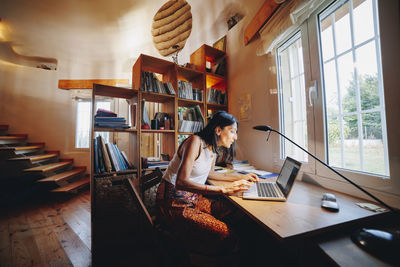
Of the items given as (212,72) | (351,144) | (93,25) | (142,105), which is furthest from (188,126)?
(93,25)

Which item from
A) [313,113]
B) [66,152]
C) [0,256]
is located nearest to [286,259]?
[313,113]

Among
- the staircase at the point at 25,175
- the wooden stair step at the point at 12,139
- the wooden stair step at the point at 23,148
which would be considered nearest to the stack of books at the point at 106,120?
the staircase at the point at 25,175

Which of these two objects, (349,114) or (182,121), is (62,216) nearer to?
(182,121)

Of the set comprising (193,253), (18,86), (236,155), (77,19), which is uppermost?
(77,19)

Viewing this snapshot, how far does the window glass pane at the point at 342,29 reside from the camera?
1235 mm

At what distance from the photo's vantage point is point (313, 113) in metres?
1.42

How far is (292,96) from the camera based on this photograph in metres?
1.81

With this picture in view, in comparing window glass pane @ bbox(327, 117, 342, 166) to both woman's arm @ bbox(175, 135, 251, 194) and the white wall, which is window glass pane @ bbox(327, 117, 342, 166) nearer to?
woman's arm @ bbox(175, 135, 251, 194)

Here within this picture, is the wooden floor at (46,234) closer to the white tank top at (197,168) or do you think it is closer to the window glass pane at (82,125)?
the white tank top at (197,168)

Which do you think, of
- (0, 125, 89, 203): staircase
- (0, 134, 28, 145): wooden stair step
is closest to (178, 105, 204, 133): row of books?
(0, 125, 89, 203): staircase

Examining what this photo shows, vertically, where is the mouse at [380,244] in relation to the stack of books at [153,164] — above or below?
below

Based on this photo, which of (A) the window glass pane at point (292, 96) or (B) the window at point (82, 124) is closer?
(A) the window glass pane at point (292, 96)

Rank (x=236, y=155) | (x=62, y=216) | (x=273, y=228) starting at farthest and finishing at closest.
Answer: (x=62, y=216)
(x=236, y=155)
(x=273, y=228)

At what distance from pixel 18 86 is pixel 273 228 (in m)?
7.02
